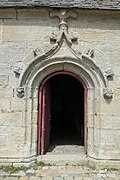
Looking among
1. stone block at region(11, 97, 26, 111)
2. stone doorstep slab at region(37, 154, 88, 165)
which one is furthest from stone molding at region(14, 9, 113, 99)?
stone doorstep slab at region(37, 154, 88, 165)

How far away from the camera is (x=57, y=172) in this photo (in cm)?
507

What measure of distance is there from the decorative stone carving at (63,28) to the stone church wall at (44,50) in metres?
0.11

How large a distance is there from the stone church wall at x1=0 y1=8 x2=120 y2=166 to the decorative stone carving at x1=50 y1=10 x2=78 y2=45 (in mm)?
109

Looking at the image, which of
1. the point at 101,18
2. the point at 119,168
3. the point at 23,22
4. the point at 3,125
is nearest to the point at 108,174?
the point at 119,168

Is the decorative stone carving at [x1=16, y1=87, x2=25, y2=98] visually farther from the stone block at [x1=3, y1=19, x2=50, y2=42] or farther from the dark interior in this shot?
the dark interior

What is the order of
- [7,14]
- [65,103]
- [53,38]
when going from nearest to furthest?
[53,38] → [7,14] → [65,103]

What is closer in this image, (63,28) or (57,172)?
(57,172)

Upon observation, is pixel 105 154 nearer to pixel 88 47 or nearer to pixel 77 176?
pixel 77 176

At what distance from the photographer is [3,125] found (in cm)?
546

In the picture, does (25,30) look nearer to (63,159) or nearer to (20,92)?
(20,92)

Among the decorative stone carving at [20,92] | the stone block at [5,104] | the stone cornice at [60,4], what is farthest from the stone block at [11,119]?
the stone cornice at [60,4]

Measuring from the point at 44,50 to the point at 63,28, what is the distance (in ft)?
2.31

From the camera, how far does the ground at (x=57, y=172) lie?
189 inches

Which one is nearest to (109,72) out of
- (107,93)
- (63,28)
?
(107,93)
